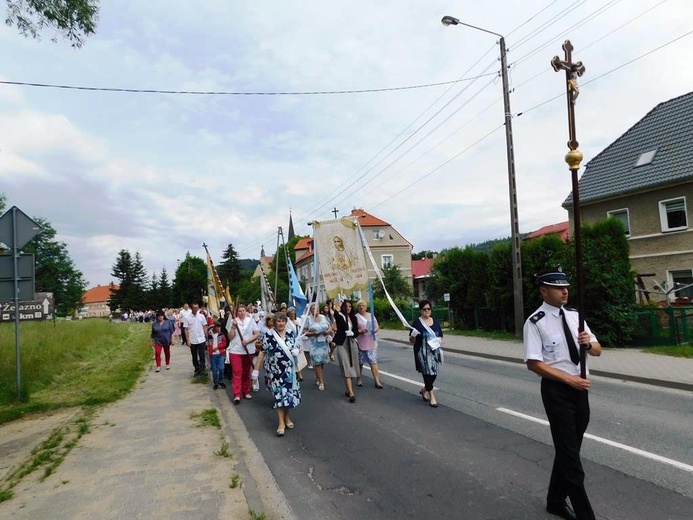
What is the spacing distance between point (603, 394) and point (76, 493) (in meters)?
7.93

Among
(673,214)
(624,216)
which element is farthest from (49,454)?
(624,216)

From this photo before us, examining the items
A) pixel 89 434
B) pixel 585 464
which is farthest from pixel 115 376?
pixel 585 464

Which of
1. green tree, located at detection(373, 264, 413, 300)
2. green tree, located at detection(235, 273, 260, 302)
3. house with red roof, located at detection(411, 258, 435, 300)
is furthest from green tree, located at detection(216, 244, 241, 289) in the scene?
green tree, located at detection(373, 264, 413, 300)

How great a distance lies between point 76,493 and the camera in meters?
4.69

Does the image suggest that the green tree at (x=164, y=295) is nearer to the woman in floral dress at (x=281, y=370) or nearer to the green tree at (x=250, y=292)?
the green tree at (x=250, y=292)

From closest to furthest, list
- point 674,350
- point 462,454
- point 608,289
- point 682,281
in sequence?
point 462,454 < point 674,350 < point 608,289 < point 682,281

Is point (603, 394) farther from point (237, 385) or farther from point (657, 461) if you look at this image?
point (237, 385)

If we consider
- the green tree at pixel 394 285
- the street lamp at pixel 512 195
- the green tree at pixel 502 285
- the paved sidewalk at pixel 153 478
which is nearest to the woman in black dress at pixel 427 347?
the paved sidewalk at pixel 153 478

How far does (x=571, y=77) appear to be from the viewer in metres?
4.25

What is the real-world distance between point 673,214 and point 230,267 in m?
93.7

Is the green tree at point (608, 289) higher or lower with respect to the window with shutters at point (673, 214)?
lower

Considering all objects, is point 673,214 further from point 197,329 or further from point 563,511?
point 563,511

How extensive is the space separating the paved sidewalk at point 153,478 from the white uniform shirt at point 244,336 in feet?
5.41

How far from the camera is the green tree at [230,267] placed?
346ft
